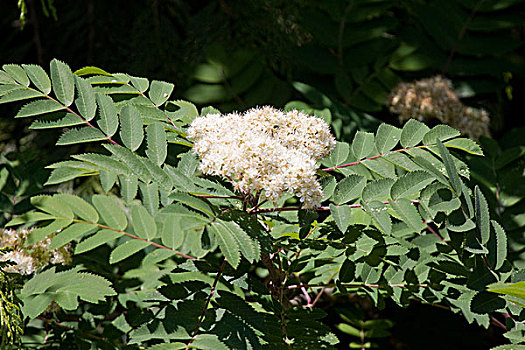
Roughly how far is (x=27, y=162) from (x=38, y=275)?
0.57 m

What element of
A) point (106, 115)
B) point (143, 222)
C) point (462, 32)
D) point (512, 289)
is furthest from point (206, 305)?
point (462, 32)

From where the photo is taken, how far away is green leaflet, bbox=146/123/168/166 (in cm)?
94

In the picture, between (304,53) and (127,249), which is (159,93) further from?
(304,53)

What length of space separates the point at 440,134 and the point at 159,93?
1.92 ft

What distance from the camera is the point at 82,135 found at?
98cm

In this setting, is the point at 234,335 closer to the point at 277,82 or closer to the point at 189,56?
the point at 277,82

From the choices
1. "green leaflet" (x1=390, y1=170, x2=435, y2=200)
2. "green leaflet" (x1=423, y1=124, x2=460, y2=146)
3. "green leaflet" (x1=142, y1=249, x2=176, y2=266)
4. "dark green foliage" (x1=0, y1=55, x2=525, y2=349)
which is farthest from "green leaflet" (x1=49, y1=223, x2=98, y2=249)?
"green leaflet" (x1=423, y1=124, x2=460, y2=146)

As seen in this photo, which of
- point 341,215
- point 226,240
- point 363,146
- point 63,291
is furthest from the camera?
point 363,146

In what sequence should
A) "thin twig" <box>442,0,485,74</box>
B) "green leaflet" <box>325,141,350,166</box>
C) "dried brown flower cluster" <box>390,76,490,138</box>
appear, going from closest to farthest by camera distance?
"green leaflet" <box>325,141,350,166</box> < "dried brown flower cluster" <box>390,76,490,138</box> < "thin twig" <box>442,0,485,74</box>

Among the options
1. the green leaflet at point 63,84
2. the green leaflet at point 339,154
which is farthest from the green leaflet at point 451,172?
the green leaflet at point 63,84

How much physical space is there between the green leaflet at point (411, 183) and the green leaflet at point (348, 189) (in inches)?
2.3

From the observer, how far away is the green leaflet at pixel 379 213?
2.91 feet

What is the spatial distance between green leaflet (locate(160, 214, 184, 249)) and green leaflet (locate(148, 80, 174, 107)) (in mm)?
344

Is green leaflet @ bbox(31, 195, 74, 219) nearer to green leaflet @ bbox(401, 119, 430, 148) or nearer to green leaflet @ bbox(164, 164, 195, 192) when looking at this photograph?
green leaflet @ bbox(164, 164, 195, 192)
